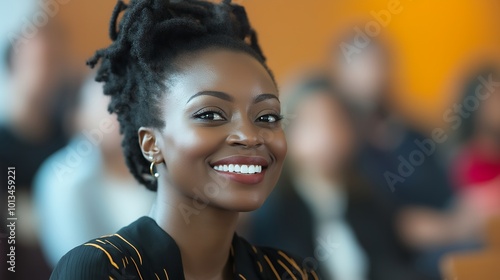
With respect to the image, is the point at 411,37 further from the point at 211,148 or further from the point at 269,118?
the point at 211,148

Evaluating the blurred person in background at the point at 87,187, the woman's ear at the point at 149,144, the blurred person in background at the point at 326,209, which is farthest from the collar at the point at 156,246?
the blurred person in background at the point at 326,209

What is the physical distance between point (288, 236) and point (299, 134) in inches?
14.0

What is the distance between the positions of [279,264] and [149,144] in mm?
358

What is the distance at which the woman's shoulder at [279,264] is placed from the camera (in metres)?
1.19

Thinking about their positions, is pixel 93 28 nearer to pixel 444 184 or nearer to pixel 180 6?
pixel 180 6

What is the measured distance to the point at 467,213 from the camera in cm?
213

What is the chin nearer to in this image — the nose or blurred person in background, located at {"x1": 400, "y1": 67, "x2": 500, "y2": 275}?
the nose

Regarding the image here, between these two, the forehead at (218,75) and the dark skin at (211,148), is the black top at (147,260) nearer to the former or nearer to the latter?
the dark skin at (211,148)

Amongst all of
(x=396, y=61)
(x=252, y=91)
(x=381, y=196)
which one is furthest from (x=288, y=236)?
(x=252, y=91)

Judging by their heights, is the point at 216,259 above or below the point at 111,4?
below

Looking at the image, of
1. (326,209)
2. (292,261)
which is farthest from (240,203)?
(326,209)

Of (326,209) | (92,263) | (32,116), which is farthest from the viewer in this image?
(326,209)

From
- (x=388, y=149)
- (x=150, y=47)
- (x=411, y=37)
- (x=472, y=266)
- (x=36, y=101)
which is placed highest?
(x=411, y=37)

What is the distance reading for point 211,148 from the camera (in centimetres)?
101
